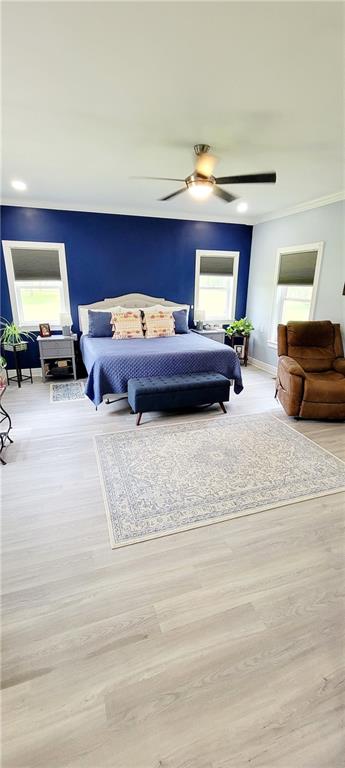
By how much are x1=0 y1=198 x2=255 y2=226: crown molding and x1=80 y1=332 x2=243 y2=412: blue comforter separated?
2.18 metres

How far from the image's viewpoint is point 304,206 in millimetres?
4648

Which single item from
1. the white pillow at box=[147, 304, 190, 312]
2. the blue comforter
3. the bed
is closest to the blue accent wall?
the white pillow at box=[147, 304, 190, 312]

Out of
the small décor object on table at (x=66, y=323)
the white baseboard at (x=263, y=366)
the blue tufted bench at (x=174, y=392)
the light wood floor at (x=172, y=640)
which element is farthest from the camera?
the white baseboard at (x=263, y=366)

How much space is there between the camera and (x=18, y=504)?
2.32 metres

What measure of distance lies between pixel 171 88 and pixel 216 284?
170 inches

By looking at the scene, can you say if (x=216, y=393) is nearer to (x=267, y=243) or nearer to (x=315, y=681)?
(x=315, y=681)

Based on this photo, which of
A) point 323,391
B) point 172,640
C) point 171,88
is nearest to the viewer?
point 172,640

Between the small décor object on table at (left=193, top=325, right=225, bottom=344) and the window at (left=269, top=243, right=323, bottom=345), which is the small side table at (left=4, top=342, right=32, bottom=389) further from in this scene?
the window at (left=269, top=243, right=323, bottom=345)

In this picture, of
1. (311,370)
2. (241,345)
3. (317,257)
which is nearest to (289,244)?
(317,257)

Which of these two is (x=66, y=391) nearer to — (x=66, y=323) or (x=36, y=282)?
(x=66, y=323)

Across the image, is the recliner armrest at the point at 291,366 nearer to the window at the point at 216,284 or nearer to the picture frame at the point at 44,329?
the window at the point at 216,284

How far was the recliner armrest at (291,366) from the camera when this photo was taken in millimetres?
3580

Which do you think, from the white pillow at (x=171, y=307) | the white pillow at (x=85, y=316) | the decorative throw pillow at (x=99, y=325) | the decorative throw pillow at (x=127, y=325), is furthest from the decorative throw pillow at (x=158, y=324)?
the white pillow at (x=85, y=316)

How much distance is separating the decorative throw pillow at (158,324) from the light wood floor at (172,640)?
3033 millimetres
